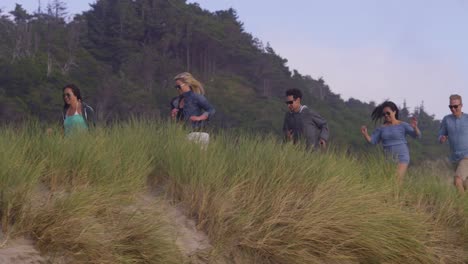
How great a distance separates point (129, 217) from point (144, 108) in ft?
104

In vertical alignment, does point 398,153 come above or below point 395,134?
below

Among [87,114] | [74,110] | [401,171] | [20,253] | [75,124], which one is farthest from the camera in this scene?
[401,171]

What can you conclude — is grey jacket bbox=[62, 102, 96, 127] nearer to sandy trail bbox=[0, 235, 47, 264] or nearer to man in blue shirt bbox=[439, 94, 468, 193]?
sandy trail bbox=[0, 235, 47, 264]

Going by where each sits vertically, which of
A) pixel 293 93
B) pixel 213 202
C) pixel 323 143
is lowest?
pixel 213 202

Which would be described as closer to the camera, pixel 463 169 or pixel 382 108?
pixel 463 169

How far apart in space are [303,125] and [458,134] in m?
2.19

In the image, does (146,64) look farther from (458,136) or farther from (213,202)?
(213,202)

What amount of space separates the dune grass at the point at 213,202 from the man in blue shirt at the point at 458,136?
1634mm

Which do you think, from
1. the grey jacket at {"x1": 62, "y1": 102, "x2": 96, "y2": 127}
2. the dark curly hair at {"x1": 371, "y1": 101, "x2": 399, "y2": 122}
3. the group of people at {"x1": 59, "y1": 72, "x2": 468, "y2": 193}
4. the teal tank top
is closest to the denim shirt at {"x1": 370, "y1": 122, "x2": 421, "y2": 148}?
the group of people at {"x1": 59, "y1": 72, "x2": 468, "y2": 193}

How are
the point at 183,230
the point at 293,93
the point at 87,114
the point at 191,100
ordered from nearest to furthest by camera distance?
the point at 183,230
the point at 87,114
the point at 191,100
the point at 293,93

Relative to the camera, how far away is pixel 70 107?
876 cm

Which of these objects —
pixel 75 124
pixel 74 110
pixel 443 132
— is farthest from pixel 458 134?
pixel 75 124

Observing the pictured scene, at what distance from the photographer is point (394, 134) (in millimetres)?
10391

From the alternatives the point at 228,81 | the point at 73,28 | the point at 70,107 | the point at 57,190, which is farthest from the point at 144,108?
the point at 57,190
